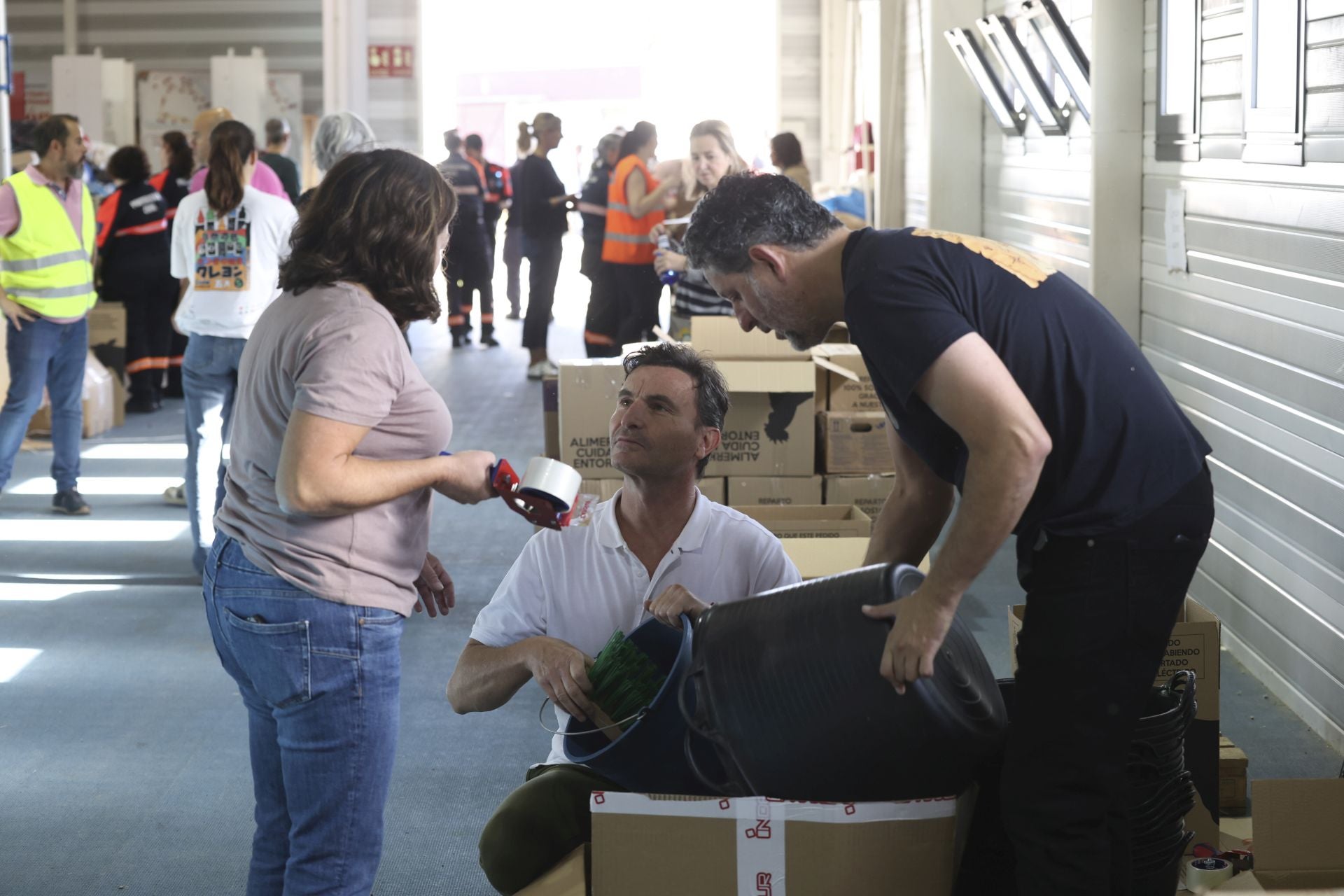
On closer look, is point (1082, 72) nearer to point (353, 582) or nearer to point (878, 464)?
point (878, 464)

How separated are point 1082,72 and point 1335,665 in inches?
109

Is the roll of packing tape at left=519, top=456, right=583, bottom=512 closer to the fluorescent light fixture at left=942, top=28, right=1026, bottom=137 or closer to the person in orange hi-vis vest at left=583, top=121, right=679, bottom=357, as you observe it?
the person in orange hi-vis vest at left=583, top=121, right=679, bottom=357

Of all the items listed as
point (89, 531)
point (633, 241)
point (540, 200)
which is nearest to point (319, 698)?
point (89, 531)

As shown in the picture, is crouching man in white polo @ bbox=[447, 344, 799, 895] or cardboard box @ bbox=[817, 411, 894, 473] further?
cardboard box @ bbox=[817, 411, 894, 473]

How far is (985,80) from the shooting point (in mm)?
6812

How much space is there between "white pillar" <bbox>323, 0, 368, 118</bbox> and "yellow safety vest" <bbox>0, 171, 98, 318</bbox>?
21.8ft

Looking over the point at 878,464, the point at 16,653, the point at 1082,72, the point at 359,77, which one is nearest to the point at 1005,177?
the point at 1082,72

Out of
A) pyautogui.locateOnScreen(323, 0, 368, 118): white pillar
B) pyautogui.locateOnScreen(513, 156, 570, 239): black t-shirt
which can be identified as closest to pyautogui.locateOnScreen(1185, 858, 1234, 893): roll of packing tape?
pyautogui.locateOnScreen(513, 156, 570, 239): black t-shirt

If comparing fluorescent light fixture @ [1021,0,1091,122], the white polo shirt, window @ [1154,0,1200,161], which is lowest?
the white polo shirt

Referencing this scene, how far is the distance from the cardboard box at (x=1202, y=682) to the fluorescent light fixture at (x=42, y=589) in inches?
128

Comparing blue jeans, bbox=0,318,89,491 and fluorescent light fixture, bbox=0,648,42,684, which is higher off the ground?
blue jeans, bbox=0,318,89,491

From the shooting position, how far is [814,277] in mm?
1805

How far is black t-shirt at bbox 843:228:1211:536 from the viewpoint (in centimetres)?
167

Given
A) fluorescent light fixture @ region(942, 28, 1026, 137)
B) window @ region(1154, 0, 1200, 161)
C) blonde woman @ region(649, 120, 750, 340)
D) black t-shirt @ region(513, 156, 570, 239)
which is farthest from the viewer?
black t-shirt @ region(513, 156, 570, 239)
